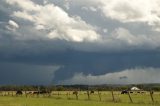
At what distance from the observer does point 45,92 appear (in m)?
120
